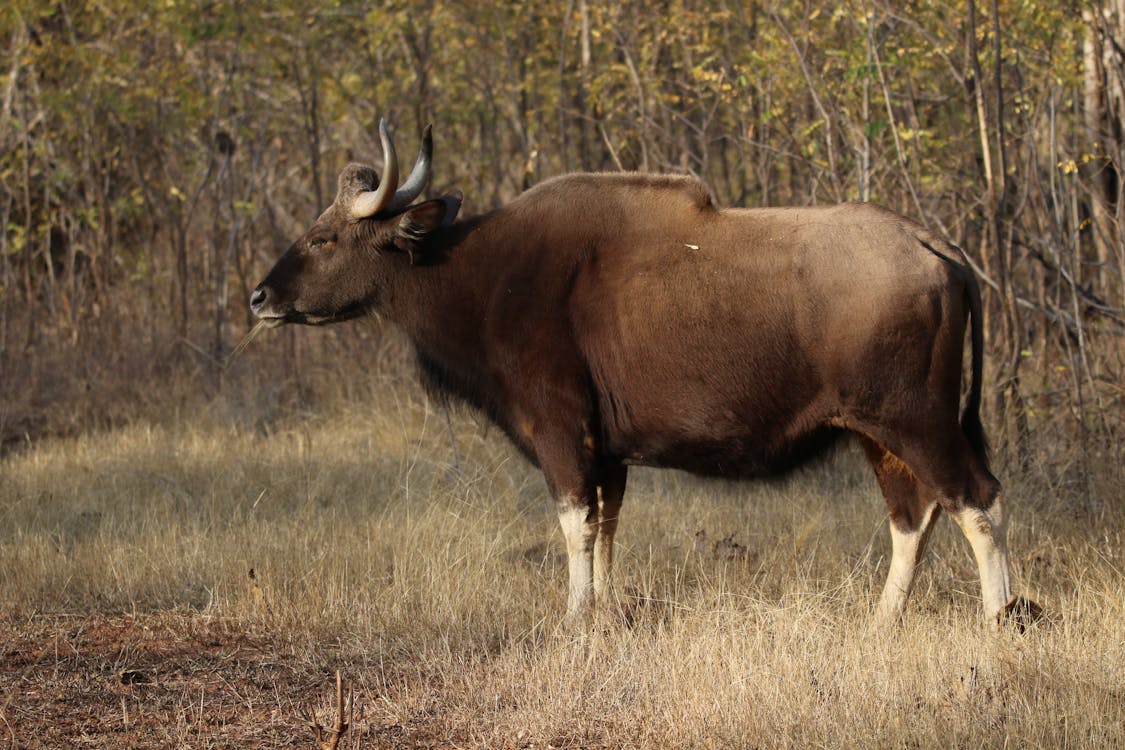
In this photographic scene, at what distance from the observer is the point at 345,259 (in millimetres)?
6445

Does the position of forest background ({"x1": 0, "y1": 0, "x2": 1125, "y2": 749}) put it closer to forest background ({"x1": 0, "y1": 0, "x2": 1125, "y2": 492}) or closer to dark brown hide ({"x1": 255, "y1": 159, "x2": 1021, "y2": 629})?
forest background ({"x1": 0, "y1": 0, "x2": 1125, "y2": 492})

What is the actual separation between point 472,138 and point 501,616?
926 centimetres

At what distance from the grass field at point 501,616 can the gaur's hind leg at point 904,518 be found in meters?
0.21

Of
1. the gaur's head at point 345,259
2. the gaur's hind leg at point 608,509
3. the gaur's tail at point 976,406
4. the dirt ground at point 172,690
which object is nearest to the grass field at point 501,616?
the dirt ground at point 172,690

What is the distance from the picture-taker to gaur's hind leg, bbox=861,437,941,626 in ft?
19.2

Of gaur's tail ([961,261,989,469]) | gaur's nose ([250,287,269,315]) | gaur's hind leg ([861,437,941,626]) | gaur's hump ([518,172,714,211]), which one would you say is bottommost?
gaur's hind leg ([861,437,941,626])

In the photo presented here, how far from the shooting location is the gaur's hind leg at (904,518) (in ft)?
19.2

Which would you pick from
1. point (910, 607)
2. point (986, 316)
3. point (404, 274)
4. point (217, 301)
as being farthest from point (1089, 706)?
point (217, 301)

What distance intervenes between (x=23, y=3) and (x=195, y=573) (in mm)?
7866

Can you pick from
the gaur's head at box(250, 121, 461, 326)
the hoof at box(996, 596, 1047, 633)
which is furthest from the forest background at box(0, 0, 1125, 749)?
the gaur's head at box(250, 121, 461, 326)

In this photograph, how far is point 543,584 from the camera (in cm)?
645

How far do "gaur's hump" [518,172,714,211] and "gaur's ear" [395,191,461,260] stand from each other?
0.43m

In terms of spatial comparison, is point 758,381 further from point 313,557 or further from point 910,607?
point 313,557

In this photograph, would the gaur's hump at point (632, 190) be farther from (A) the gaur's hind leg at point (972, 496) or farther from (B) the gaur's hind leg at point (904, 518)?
(A) the gaur's hind leg at point (972, 496)
